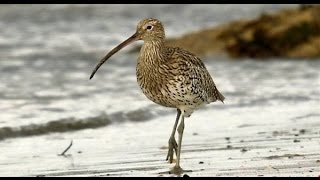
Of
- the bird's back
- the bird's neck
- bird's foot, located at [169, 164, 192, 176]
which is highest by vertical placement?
the bird's neck

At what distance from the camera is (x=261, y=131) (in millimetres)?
10375

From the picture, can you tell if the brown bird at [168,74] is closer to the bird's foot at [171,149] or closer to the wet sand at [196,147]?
the bird's foot at [171,149]

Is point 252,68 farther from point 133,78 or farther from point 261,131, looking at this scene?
point 261,131

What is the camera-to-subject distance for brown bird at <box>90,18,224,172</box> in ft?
28.2

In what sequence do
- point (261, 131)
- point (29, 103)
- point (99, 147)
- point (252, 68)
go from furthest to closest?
point (252, 68), point (29, 103), point (261, 131), point (99, 147)

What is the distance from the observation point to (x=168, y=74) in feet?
28.3

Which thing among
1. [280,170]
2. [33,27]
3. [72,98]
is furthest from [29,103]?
[33,27]

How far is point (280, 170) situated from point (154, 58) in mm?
1744

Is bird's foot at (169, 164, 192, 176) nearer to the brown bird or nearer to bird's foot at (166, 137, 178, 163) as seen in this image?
the brown bird

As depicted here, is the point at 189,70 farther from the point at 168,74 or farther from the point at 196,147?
the point at 196,147

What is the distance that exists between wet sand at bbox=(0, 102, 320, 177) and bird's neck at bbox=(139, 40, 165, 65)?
0.90 meters

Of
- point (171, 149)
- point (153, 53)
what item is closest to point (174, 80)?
point (153, 53)

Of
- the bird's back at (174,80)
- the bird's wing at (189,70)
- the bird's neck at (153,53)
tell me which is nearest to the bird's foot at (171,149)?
the bird's back at (174,80)

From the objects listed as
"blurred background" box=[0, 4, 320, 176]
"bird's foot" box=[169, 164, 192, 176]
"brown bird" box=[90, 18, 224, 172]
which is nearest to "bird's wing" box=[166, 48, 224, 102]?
"brown bird" box=[90, 18, 224, 172]
